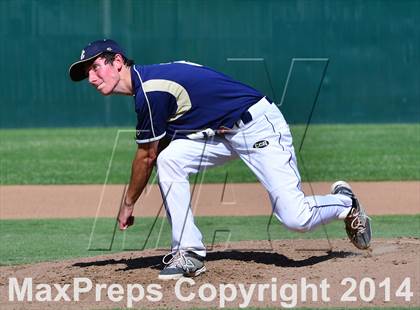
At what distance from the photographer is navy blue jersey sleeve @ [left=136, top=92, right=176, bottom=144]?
6.42 metres

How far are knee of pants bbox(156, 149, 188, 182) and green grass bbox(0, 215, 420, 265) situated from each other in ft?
6.30

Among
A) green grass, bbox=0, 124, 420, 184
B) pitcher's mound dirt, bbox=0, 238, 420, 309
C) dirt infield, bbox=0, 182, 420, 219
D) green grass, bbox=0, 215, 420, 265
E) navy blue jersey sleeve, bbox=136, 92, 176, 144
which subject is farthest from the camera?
green grass, bbox=0, 124, 420, 184

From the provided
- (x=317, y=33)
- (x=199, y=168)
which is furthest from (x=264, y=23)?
(x=199, y=168)

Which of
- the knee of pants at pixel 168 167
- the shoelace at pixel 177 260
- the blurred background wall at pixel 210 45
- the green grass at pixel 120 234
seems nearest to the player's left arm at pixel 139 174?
the knee of pants at pixel 168 167

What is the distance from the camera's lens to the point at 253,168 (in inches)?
266

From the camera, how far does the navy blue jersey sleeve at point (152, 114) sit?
21.1ft

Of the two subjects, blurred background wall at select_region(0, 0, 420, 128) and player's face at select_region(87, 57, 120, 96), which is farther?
blurred background wall at select_region(0, 0, 420, 128)

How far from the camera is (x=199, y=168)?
6812 mm

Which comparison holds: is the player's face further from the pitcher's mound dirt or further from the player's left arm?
the pitcher's mound dirt

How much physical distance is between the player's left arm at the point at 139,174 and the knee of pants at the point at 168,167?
0.22 feet

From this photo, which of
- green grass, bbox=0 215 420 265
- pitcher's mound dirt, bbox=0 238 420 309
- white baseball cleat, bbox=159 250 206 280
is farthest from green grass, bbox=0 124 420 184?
white baseball cleat, bbox=159 250 206 280

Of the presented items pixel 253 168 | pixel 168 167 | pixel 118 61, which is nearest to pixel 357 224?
pixel 253 168

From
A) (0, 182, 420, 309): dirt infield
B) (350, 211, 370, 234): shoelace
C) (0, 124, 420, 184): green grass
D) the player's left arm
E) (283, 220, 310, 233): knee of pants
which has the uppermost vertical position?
the player's left arm

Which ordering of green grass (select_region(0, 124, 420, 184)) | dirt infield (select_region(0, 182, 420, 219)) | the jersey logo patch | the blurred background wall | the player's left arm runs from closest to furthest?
the player's left arm
the jersey logo patch
dirt infield (select_region(0, 182, 420, 219))
green grass (select_region(0, 124, 420, 184))
the blurred background wall
